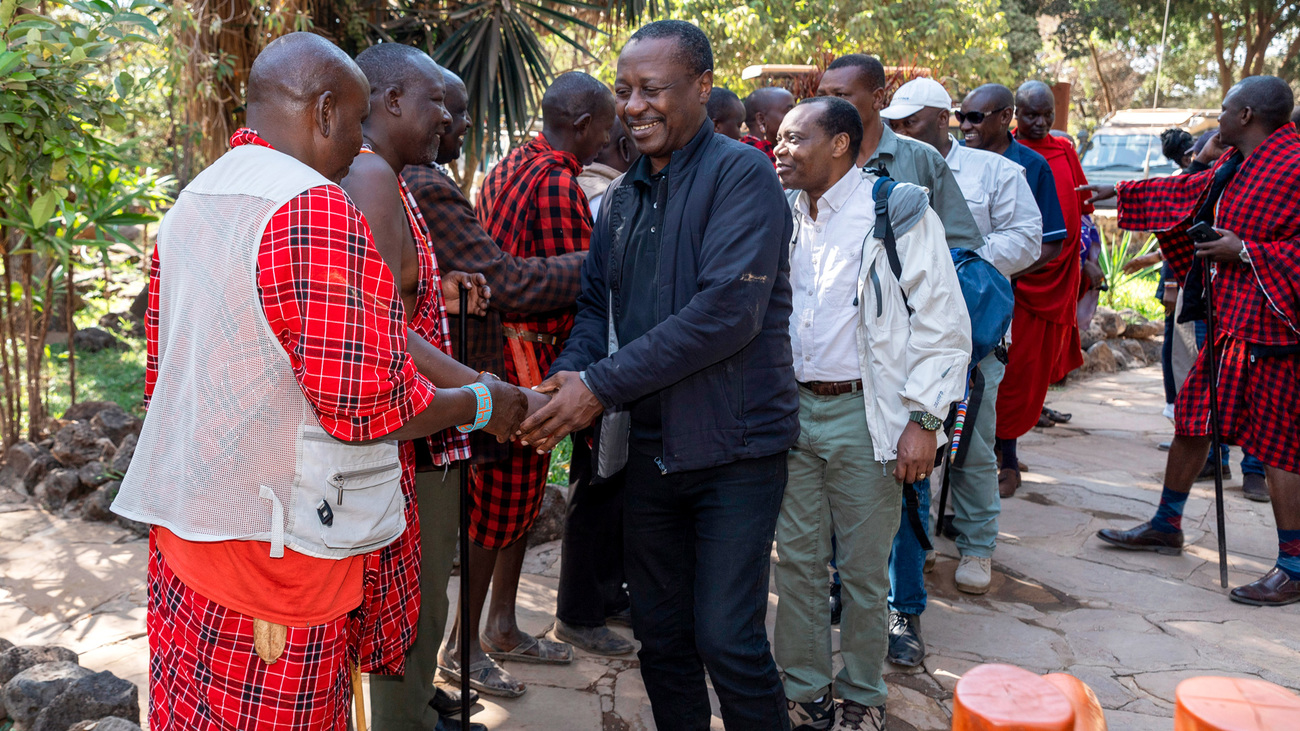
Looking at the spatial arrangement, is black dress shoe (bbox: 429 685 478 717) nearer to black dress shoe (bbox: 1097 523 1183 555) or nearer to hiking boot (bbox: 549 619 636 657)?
hiking boot (bbox: 549 619 636 657)

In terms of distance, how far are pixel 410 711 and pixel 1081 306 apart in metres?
5.70

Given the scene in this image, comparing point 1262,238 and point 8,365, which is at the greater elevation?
point 1262,238

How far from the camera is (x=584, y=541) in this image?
3.81 m

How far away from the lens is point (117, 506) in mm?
1903

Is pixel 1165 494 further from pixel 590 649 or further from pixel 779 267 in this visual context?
pixel 779 267

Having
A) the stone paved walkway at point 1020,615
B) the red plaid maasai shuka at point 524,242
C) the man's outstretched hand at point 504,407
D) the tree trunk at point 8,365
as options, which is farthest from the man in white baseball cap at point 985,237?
the tree trunk at point 8,365

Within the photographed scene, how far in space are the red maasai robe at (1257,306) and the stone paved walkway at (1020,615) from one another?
2.48 feet

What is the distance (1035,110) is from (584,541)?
3.74m

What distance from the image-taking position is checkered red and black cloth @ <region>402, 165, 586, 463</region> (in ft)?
9.67

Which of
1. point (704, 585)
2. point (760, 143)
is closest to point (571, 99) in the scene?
point (704, 585)

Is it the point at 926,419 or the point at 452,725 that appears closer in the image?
the point at 926,419

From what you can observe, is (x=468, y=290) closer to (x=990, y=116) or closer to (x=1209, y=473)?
(x=990, y=116)

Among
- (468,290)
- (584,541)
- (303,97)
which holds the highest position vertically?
(303,97)

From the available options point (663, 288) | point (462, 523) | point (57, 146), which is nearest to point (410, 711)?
point (462, 523)
